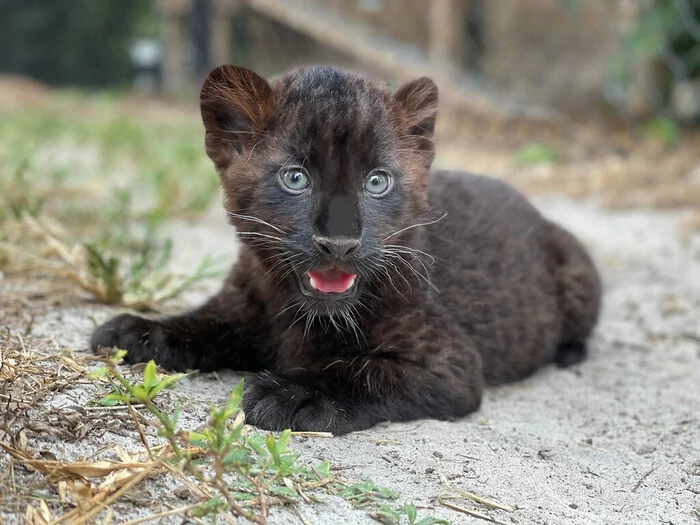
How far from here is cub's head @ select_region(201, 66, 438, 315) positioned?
2.97m

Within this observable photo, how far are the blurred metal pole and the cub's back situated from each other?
8.87 meters

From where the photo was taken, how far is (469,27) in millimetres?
11648

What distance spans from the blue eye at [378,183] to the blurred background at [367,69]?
6.34 feet

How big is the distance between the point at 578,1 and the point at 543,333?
649cm

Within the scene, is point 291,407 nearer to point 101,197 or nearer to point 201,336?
point 201,336

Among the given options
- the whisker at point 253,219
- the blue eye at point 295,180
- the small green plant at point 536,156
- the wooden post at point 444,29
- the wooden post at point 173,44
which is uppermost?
the wooden post at point 444,29

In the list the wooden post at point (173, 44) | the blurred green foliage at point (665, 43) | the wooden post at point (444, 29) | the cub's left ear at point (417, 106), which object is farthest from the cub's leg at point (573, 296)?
the wooden post at point (173, 44)

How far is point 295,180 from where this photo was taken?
3055mm

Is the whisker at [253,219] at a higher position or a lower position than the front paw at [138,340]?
higher

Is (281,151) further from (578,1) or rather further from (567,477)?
(578,1)

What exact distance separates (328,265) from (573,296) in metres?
2.09

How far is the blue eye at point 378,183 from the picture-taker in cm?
312

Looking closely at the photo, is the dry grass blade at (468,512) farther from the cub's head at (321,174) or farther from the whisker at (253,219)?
the whisker at (253,219)

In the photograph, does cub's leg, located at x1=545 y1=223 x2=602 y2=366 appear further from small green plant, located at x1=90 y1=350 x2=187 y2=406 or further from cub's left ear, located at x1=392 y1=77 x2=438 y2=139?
small green plant, located at x1=90 y1=350 x2=187 y2=406
